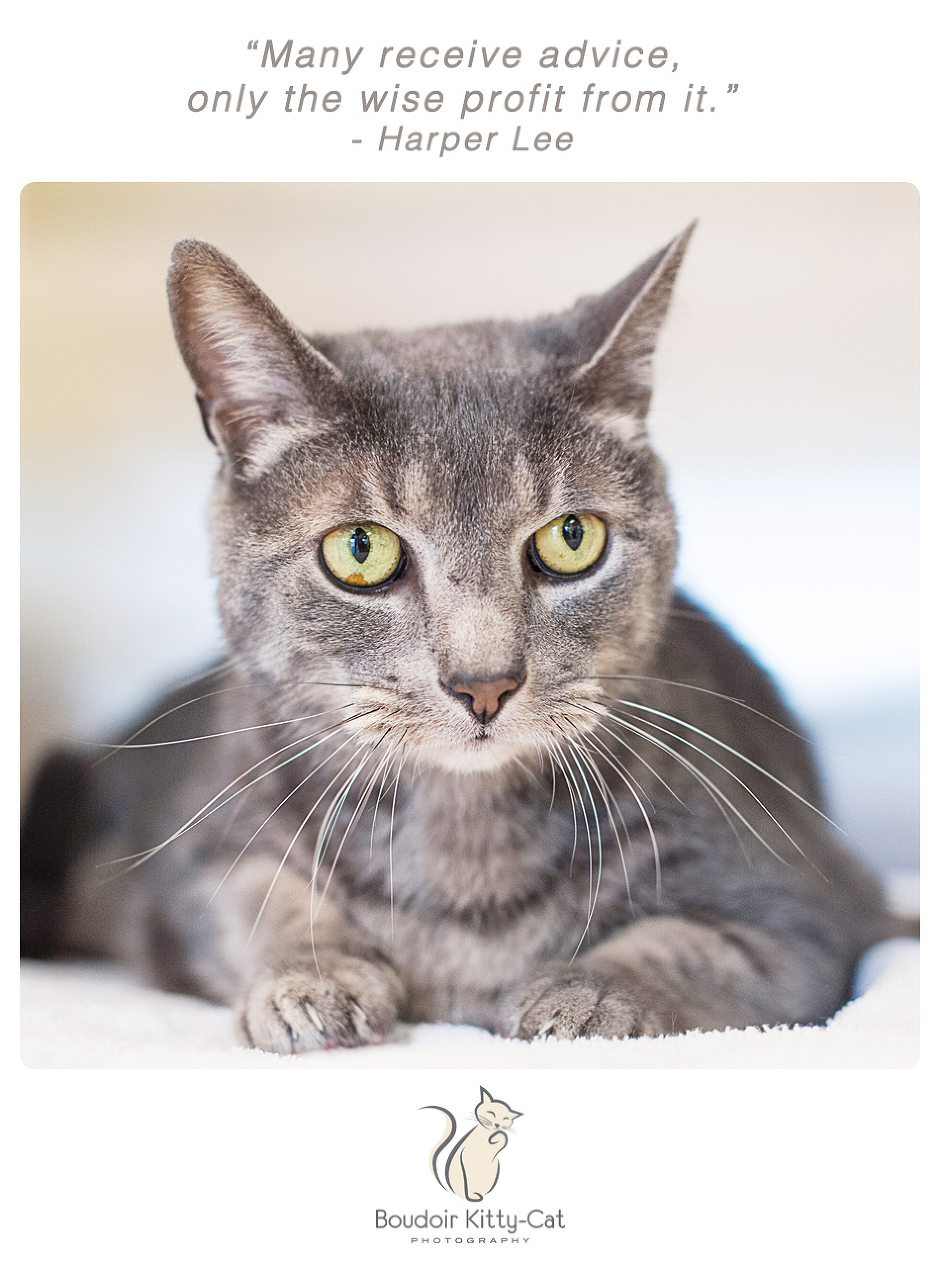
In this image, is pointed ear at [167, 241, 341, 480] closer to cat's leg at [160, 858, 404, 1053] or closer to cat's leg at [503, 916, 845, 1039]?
cat's leg at [160, 858, 404, 1053]

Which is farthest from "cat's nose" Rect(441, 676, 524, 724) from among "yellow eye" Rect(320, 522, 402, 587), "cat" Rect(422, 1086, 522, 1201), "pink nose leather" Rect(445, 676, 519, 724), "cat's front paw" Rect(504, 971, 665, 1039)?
"cat" Rect(422, 1086, 522, 1201)

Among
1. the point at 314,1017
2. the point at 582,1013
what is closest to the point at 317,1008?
the point at 314,1017

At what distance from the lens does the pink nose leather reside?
110 centimetres

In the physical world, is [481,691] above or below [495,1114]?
above

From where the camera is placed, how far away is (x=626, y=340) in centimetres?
125

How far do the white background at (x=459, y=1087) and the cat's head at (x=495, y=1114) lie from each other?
12mm

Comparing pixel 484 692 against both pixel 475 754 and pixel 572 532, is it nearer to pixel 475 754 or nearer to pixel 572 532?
pixel 475 754

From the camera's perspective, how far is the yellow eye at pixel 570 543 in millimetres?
1235

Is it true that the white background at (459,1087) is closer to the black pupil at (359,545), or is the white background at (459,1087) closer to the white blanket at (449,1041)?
the white blanket at (449,1041)

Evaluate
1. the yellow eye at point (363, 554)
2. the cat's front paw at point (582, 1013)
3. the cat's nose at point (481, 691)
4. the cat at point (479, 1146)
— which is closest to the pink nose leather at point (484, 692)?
the cat's nose at point (481, 691)

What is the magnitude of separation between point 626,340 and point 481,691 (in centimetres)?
49

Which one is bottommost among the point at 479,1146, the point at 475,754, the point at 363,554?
the point at 479,1146

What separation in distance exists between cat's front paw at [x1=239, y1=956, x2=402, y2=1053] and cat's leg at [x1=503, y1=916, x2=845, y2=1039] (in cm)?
16
